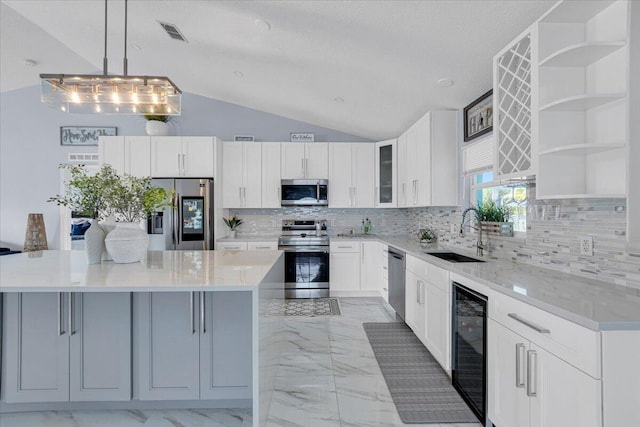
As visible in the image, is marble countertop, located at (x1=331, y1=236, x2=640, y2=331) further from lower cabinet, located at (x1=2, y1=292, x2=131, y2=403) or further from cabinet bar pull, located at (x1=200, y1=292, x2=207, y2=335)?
lower cabinet, located at (x1=2, y1=292, x2=131, y2=403)

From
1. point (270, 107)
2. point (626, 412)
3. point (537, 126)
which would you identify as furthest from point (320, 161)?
point (626, 412)

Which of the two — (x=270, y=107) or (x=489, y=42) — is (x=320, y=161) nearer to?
(x=270, y=107)

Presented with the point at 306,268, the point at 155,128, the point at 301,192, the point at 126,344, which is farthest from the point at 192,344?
the point at 155,128

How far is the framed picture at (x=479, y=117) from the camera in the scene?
9.11 ft

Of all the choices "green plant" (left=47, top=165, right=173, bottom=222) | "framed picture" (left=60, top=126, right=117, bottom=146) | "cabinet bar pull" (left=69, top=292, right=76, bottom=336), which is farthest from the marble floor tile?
"framed picture" (left=60, top=126, right=117, bottom=146)

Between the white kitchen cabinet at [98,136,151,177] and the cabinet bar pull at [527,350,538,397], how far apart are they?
4.66 meters

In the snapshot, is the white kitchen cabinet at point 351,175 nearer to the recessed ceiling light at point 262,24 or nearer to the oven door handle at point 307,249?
the oven door handle at point 307,249

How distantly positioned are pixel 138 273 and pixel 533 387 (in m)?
1.95

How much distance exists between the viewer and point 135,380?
1.96m

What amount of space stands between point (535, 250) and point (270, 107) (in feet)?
12.9

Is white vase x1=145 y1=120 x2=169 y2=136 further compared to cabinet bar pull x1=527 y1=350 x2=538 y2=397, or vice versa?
white vase x1=145 y1=120 x2=169 y2=136

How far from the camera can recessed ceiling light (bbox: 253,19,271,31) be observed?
8.41 feet

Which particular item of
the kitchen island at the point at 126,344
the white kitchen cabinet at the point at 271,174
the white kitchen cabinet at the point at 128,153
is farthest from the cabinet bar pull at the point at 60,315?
the white kitchen cabinet at the point at 271,174

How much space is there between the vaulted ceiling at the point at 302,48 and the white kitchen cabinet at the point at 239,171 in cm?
73
